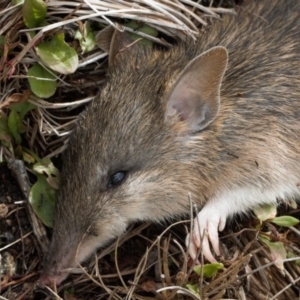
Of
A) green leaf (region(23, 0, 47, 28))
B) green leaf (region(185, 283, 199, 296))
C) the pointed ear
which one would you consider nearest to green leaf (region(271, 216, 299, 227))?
green leaf (region(185, 283, 199, 296))

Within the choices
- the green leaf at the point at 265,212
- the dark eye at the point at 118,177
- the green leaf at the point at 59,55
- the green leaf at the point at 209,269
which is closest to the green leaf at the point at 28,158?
the green leaf at the point at 59,55

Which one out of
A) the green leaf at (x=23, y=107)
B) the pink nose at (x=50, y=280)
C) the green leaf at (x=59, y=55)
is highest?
the green leaf at (x=59, y=55)

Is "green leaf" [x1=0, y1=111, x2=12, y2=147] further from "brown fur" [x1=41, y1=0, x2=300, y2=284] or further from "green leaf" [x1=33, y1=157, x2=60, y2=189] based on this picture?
"brown fur" [x1=41, y1=0, x2=300, y2=284]

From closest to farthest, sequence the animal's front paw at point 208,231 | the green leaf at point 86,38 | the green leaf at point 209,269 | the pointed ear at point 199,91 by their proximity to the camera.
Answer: the pointed ear at point 199,91 → the green leaf at point 209,269 → the animal's front paw at point 208,231 → the green leaf at point 86,38

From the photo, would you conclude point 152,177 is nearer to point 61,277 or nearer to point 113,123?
point 113,123

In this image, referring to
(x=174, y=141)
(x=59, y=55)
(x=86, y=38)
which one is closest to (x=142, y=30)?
(x=86, y=38)

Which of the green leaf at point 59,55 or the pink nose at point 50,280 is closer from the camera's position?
the pink nose at point 50,280

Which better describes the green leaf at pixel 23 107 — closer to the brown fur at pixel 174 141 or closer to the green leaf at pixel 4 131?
the green leaf at pixel 4 131
